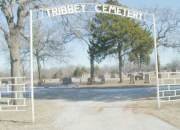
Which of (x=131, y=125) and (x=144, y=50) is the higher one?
(x=144, y=50)

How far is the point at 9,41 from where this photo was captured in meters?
27.6

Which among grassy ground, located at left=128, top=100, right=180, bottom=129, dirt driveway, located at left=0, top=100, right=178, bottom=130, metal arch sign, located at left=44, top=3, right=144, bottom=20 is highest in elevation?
metal arch sign, located at left=44, top=3, right=144, bottom=20

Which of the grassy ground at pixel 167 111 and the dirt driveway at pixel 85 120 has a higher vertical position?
the grassy ground at pixel 167 111

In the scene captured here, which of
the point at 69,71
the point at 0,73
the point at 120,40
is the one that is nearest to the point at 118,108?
the point at 120,40

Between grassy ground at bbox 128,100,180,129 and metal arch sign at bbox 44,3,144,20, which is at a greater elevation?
metal arch sign at bbox 44,3,144,20

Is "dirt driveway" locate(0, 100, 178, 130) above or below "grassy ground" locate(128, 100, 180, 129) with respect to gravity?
below

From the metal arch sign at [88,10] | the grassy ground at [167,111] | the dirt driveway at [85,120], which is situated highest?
the metal arch sign at [88,10]

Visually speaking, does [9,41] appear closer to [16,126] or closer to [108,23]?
[16,126]

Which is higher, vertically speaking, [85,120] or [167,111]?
[167,111]

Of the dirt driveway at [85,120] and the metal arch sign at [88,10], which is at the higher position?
the metal arch sign at [88,10]

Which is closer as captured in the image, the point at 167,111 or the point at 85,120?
the point at 85,120

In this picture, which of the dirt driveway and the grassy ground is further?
the grassy ground

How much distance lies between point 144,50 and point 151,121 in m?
46.6

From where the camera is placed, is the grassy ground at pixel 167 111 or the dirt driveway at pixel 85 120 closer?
the dirt driveway at pixel 85 120
